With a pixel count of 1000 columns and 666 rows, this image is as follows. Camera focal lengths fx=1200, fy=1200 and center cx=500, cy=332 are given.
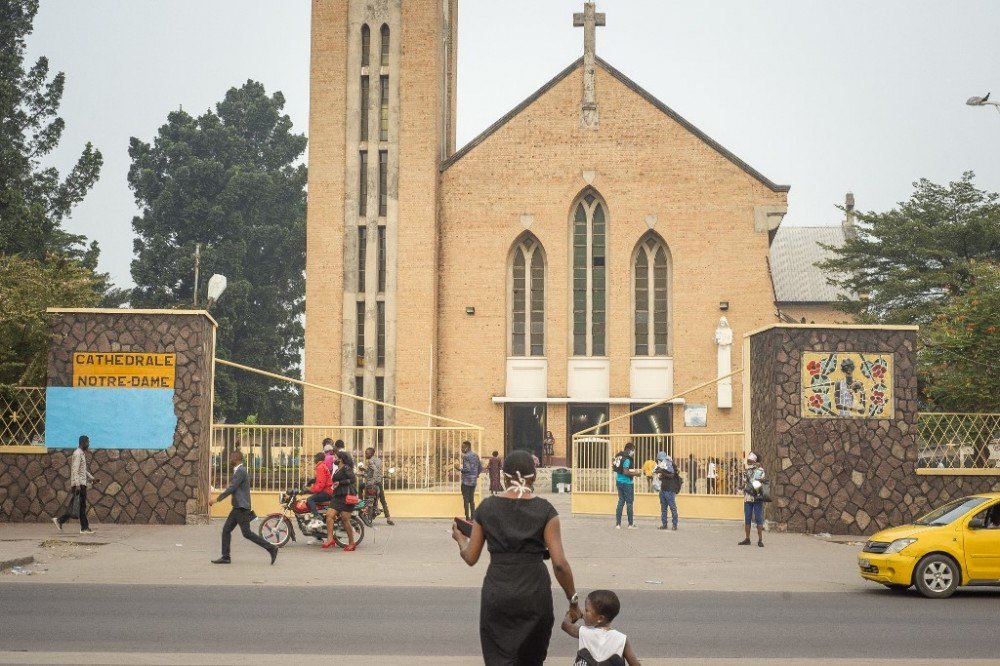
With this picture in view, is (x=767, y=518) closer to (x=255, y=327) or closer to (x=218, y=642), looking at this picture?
(x=218, y=642)

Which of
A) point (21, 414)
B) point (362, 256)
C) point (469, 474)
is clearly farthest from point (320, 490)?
point (362, 256)

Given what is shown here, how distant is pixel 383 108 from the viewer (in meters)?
42.1

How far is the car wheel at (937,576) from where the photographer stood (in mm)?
14336

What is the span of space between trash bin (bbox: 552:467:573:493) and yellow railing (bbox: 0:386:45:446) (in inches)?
735

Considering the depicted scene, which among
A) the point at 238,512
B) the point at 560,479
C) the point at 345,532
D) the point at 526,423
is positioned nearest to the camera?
the point at 238,512

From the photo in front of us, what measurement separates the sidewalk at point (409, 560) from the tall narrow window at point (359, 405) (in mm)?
17130

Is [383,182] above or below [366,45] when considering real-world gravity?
below

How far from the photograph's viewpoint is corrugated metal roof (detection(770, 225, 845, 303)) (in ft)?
228

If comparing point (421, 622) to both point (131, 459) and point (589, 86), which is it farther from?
point (589, 86)

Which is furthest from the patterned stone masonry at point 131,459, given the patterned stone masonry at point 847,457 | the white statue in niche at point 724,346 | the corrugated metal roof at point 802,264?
the corrugated metal roof at point 802,264

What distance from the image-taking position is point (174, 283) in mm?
64562

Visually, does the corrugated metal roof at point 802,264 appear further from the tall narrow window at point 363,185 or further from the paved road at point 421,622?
the paved road at point 421,622

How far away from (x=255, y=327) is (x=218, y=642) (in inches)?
2290

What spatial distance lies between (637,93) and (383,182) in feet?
31.0
